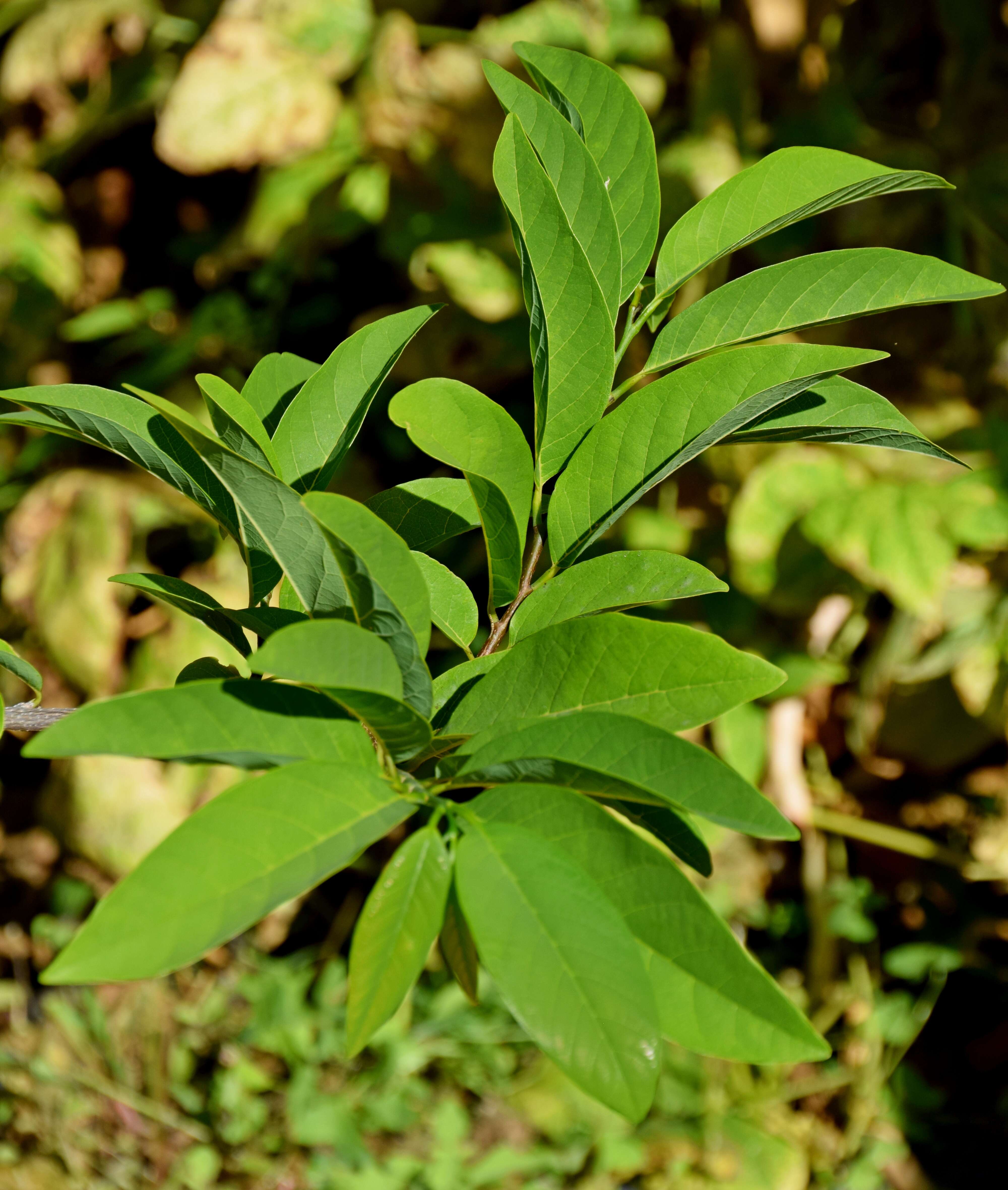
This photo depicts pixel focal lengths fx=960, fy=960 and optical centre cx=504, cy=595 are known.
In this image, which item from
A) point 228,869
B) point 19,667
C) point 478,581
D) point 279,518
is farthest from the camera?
point 478,581

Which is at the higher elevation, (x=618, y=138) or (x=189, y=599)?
(x=618, y=138)

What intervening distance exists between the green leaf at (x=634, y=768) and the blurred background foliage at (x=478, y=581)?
125cm

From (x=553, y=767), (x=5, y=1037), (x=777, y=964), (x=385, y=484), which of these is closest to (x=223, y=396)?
(x=553, y=767)

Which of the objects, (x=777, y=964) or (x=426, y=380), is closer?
(x=426, y=380)

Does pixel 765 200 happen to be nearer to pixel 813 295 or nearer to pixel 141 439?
pixel 813 295

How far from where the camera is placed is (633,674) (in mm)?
437

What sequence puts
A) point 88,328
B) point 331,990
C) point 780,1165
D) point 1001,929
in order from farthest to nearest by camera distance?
point 88,328, point 1001,929, point 331,990, point 780,1165

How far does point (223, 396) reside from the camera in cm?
46

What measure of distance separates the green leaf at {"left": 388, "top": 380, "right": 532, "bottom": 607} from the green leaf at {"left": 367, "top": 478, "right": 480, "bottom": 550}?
63mm

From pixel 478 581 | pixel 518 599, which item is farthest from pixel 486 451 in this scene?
pixel 478 581

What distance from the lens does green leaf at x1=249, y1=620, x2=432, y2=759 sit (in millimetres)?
365

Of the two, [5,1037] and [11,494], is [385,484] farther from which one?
[5,1037]

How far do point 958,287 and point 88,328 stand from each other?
7.54ft

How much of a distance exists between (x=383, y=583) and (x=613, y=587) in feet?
0.44
